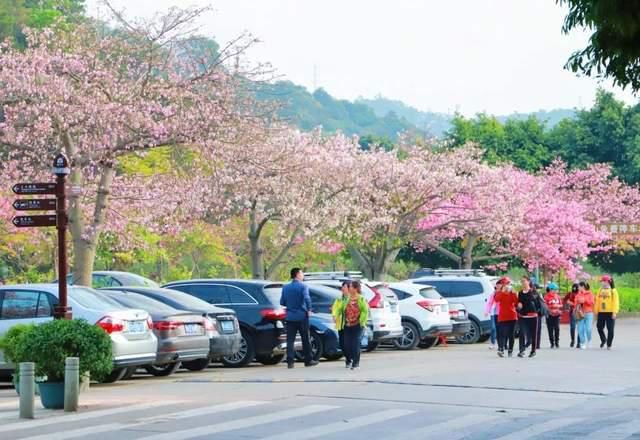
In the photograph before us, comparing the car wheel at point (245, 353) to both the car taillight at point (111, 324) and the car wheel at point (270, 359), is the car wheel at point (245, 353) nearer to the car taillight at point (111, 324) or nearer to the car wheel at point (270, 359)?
the car wheel at point (270, 359)

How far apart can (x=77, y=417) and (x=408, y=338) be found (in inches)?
614

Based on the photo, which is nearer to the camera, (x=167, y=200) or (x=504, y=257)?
(x=167, y=200)

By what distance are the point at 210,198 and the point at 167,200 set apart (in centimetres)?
110

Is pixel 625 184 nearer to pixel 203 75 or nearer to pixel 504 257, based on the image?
pixel 504 257

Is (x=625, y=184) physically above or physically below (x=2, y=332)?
above

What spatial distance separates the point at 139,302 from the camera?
22438mm

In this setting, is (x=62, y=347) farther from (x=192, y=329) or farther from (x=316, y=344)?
(x=316, y=344)

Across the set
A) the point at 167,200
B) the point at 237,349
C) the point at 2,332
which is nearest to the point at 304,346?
the point at 237,349

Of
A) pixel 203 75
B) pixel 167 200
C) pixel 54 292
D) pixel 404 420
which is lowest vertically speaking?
pixel 404 420

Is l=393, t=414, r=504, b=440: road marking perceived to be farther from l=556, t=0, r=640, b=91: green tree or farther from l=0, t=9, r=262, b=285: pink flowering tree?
l=0, t=9, r=262, b=285: pink flowering tree

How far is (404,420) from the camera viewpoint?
15344 mm

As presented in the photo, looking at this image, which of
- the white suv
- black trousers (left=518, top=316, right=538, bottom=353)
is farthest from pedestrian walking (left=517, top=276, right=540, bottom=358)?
the white suv

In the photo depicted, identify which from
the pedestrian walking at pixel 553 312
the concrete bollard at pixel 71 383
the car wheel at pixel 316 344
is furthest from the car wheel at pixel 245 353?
the pedestrian walking at pixel 553 312

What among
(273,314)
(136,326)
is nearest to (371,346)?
(273,314)
